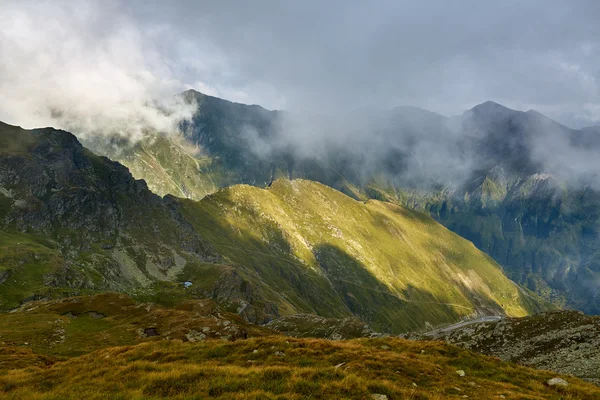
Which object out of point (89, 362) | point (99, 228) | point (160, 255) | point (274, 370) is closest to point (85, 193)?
point (99, 228)

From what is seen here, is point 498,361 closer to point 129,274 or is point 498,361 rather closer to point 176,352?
point 176,352

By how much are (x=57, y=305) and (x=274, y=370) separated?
8957 cm

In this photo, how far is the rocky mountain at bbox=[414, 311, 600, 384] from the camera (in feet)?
145

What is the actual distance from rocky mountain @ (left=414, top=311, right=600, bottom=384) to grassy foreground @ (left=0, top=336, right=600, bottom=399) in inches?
659

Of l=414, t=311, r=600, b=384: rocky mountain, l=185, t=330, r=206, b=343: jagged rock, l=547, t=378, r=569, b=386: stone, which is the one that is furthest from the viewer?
l=185, t=330, r=206, b=343: jagged rock

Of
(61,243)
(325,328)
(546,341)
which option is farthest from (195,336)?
(61,243)

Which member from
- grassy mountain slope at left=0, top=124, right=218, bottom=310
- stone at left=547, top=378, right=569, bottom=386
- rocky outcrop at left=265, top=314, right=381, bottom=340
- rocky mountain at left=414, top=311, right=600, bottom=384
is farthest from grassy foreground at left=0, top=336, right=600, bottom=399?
grassy mountain slope at left=0, top=124, right=218, bottom=310

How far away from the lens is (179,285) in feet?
543

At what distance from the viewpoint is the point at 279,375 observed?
707 inches

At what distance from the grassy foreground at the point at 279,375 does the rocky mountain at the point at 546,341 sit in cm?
1674

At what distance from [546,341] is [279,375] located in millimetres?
58741

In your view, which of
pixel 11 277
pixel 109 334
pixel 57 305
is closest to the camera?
pixel 109 334

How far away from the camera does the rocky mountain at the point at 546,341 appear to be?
44250 mm

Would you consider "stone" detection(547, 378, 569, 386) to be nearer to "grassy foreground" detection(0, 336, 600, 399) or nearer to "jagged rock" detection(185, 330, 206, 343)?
"grassy foreground" detection(0, 336, 600, 399)
